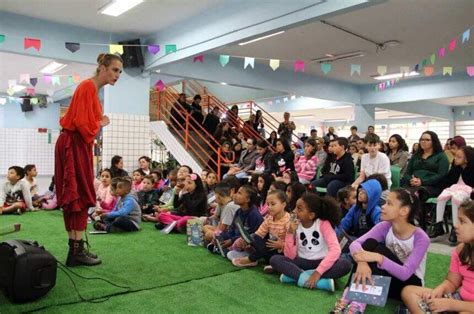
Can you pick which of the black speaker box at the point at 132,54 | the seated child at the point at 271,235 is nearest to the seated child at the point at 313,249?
the seated child at the point at 271,235

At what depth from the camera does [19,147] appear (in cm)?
1423

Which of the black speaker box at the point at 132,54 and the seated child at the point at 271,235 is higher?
the black speaker box at the point at 132,54

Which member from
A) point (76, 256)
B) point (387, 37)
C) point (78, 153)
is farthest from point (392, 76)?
point (76, 256)

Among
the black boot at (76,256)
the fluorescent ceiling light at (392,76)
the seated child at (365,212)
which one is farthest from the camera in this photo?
the fluorescent ceiling light at (392,76)

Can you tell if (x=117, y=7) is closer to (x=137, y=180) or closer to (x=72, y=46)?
(x=72, y=46)

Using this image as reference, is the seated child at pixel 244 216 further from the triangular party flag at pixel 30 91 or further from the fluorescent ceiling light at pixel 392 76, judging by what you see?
the triangular party flag at pixel 30 91

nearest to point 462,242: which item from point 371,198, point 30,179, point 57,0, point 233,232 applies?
point 371,198

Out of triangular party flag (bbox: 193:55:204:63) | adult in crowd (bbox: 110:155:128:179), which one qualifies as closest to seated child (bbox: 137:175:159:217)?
adult in crowd (bbox: 110:155:128:179)

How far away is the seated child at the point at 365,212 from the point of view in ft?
11.6

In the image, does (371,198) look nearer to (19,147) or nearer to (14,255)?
(14,255)

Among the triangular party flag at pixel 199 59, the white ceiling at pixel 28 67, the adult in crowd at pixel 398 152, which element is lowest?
the adult in crowd at pixel 398 152

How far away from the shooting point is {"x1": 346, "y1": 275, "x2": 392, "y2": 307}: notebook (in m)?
2.16

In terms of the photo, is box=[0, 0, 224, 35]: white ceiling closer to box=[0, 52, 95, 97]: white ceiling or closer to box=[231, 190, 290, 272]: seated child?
box=[0, 52, 95, 97]: white ceiling

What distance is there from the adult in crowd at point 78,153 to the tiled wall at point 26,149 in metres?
12.5
